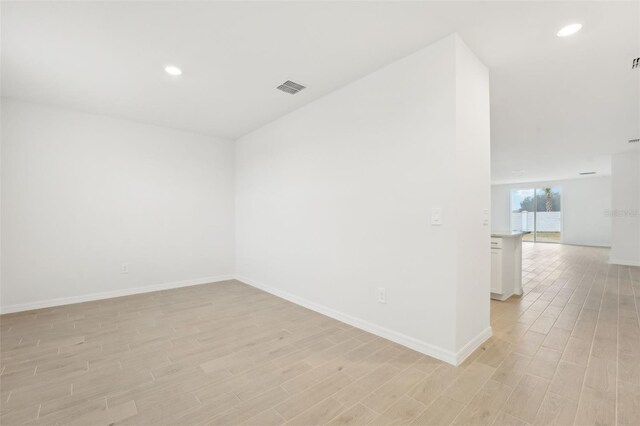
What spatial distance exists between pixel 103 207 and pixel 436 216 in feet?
15.0

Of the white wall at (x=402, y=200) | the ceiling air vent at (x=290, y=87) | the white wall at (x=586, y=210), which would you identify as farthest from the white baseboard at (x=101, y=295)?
the white wall at (x=586, y=210)

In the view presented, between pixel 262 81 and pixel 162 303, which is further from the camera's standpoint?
pixel 162 303

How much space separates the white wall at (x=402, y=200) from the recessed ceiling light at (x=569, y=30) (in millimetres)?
581

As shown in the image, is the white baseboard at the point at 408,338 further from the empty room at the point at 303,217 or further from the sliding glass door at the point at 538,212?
the sliding glass door at the point at 538,212

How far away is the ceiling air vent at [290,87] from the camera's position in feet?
10.2

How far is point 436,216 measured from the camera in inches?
91.9

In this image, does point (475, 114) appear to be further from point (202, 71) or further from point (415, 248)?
point (202, 71)

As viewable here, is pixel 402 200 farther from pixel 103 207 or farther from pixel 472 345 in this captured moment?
pixel 103 207

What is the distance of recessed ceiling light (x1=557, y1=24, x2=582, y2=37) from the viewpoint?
2145 mm

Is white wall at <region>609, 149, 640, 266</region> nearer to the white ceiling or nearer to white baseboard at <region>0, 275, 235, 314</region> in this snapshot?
the white ceiling

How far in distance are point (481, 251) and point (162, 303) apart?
4028mm

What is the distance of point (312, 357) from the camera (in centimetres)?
237

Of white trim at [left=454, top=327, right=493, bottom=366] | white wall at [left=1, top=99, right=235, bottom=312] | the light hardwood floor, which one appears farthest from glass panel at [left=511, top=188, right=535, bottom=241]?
white wall at [left=1, top=99, right=235, bottom=312]

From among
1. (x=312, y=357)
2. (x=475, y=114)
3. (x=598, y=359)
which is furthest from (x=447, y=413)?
(x=475, y=114)
